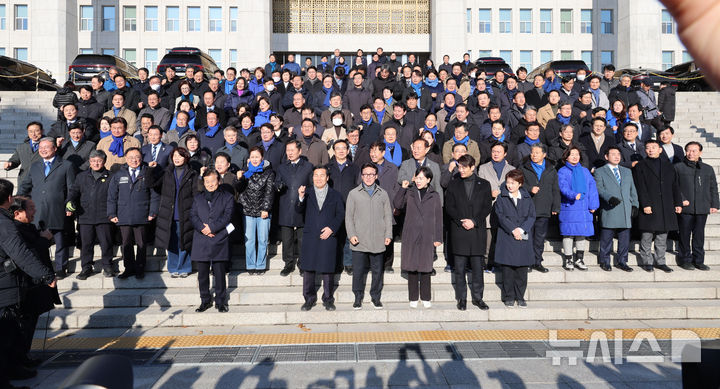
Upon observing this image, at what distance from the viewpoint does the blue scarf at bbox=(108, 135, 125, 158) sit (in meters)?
9.52

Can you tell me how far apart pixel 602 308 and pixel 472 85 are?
386 inches

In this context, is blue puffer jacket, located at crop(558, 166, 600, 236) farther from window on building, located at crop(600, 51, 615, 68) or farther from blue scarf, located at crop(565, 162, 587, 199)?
window on building, located at crop(600, 51, 615, 68)

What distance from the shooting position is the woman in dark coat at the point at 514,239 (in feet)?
24.6

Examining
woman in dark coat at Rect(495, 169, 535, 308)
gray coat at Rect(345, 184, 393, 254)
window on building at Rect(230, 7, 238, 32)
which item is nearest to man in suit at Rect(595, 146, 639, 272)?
woman in dark coat at Rect(495, 169, 535, 308)

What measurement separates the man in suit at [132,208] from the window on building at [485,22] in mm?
39600

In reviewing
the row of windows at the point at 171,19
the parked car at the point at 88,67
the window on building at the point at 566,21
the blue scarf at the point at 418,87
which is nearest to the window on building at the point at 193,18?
the row of windows at the point at 171,19

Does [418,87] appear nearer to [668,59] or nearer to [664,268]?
[664,268]

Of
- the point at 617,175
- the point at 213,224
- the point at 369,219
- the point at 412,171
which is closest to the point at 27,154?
the point at 213,224

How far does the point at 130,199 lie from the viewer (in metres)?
8.27

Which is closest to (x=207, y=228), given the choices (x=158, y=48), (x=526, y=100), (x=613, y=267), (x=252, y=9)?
(x=613, y=267)

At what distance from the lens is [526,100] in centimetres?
1357

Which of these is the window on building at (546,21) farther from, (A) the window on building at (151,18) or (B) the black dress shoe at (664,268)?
(B) the black dress shoe at (664,268)

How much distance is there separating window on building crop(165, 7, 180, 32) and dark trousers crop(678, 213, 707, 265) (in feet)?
140

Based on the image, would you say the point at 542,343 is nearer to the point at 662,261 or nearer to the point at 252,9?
the point at 662,261
